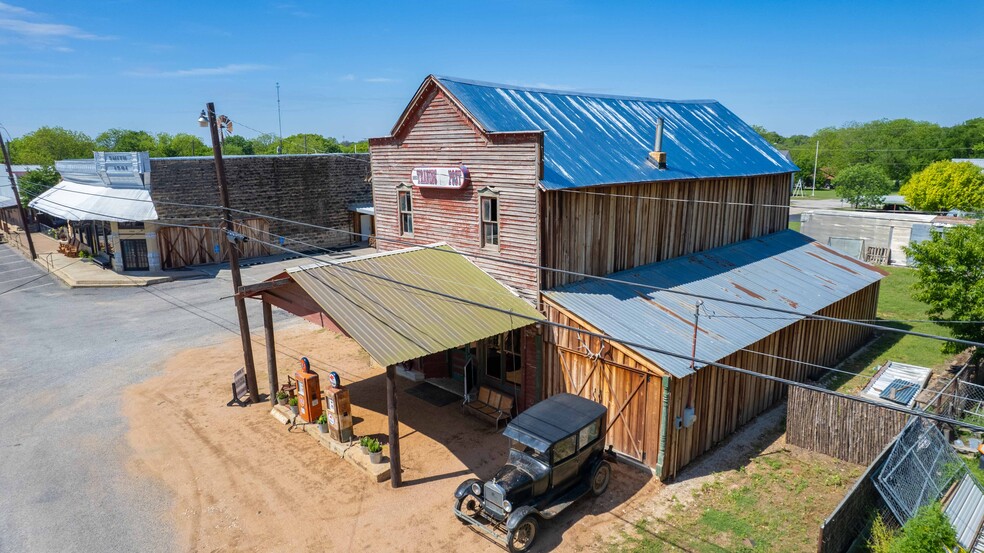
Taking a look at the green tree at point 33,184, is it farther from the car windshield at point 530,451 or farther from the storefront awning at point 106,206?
the car windshield at point 530,451

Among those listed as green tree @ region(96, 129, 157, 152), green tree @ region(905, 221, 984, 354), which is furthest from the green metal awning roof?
green tree @ region(96, 129, 157, 152)

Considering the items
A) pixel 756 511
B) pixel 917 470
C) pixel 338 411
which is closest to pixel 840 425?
pixel 917 470

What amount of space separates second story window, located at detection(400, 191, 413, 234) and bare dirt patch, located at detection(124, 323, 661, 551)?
5.29 metres

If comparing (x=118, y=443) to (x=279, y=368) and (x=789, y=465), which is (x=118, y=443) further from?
(x=789, y=465)

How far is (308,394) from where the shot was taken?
52.5 ft

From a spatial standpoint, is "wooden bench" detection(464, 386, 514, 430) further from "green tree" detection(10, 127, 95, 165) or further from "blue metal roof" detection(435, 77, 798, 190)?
"green tree" detection(10, 127, 95, 165)

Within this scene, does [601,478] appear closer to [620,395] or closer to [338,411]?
[620,395]

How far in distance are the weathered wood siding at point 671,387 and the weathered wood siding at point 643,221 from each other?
209 cm

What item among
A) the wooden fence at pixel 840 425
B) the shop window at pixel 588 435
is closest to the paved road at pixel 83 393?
the shop window at pixel 588 435

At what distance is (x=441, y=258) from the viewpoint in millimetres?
17422

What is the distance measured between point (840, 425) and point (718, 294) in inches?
196

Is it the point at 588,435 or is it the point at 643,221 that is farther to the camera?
the point at 643,221

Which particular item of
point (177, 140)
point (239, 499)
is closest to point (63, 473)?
point (239, 499)

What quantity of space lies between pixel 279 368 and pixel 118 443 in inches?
225
